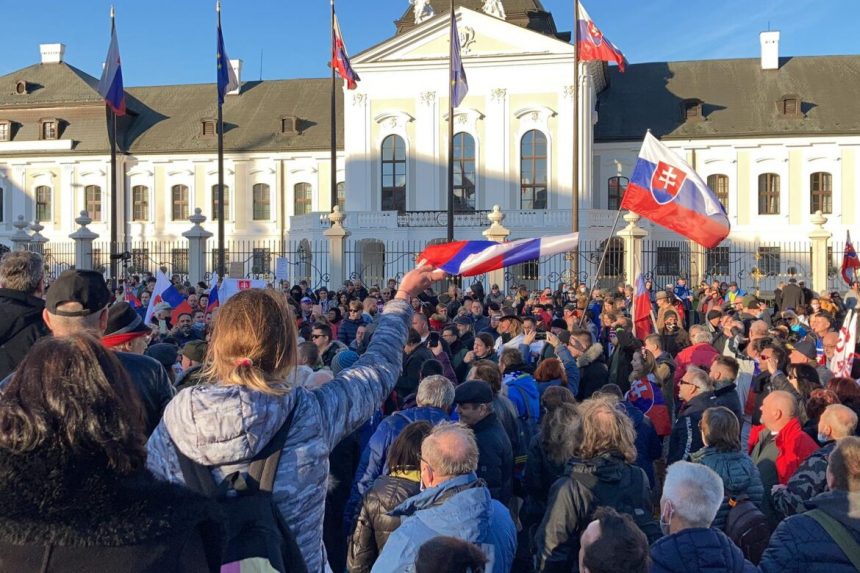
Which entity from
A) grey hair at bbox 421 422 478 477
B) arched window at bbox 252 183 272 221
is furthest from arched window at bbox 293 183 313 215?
grey hair at bbox 421 422 478 477

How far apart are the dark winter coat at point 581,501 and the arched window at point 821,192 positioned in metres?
36.9

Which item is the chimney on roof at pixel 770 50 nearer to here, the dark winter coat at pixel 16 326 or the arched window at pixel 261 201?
the arched window at pixel 261 201

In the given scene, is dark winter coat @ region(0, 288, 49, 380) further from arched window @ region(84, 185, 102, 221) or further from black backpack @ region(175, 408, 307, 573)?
arched window @ region(84, 185, 102, 221)

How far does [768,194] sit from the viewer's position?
38.4 m

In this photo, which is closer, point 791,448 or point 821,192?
point 791,448

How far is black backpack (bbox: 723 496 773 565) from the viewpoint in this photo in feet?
14.2

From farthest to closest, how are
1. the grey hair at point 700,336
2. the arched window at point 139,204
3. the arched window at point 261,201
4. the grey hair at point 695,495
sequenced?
the arched window at point 139,204 < the arched window at point 261,201 < the grey hair at point 700,336 < the grey hair at point 695,495

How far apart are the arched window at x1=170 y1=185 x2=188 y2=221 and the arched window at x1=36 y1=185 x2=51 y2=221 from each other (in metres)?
6.11

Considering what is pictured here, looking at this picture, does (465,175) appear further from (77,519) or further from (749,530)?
(77,519)

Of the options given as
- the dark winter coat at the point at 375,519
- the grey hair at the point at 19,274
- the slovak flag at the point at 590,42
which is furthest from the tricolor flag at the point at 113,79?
the dark winter coat at the point at 375,519

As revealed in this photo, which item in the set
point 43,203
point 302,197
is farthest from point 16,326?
point 43,203

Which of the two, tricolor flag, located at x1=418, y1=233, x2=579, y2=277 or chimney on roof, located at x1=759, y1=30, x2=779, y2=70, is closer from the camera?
A: tricolor flag, located at x1=418, y1=233, x2=579, y2=277

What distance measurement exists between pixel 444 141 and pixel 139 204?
16726 millimetres

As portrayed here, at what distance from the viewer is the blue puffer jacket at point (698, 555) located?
3.42 meters
